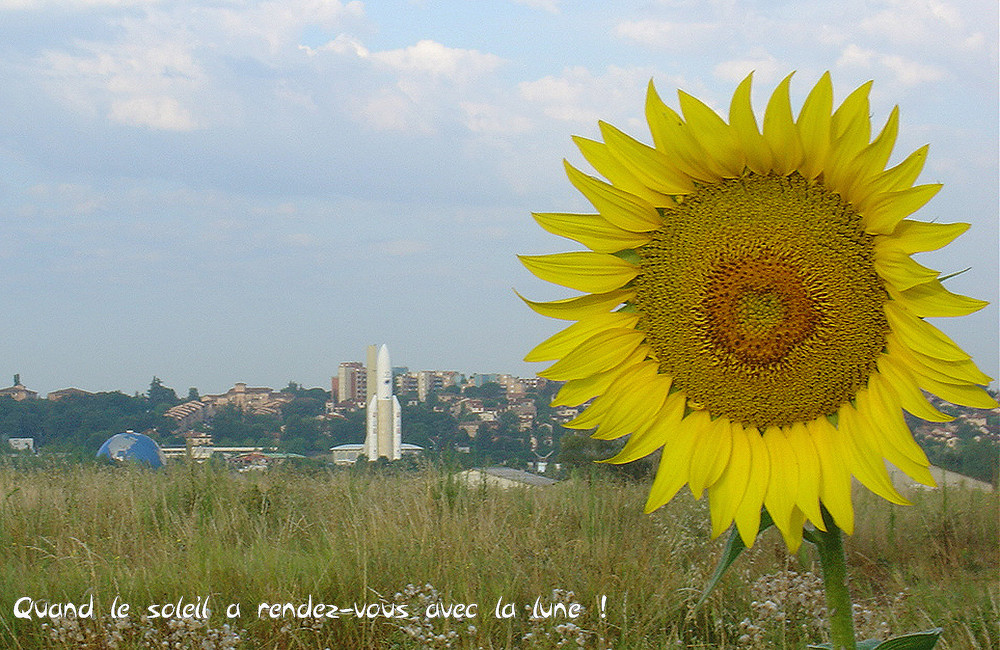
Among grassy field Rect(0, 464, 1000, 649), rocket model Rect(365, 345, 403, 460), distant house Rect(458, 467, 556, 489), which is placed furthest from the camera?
rocket model Rect(365, 345, 403, 460)

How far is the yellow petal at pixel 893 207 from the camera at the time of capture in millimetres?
1193

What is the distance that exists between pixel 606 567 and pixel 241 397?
30366mm

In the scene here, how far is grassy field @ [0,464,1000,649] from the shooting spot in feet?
12.3

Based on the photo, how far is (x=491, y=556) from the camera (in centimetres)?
466

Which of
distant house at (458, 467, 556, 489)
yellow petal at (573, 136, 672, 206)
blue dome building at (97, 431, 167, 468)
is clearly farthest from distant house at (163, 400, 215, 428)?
yellow petal at (573, 136, 672, 206)

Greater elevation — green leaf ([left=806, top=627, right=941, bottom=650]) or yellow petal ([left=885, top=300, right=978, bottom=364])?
yellow petal ([left=885, top=300, right=978, bottom=364])

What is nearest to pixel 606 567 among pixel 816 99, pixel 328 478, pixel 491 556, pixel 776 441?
pixel 491 556

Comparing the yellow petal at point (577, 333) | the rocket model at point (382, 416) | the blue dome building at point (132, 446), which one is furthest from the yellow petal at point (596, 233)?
the rocket model at point (382, 416)

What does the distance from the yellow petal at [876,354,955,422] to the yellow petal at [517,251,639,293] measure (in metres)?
0.42

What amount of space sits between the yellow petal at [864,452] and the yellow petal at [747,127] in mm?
429

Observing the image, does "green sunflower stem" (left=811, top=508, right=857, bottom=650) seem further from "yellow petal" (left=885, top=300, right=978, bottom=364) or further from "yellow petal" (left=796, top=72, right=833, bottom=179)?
"yellow petal" (left=796, top=72, right=833, bottom=179)

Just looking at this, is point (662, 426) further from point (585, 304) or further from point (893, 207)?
point (893, 207)

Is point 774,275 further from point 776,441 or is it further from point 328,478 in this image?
point 328,478

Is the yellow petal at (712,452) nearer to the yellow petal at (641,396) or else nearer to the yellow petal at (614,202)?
the yellow petal at (641,396)
